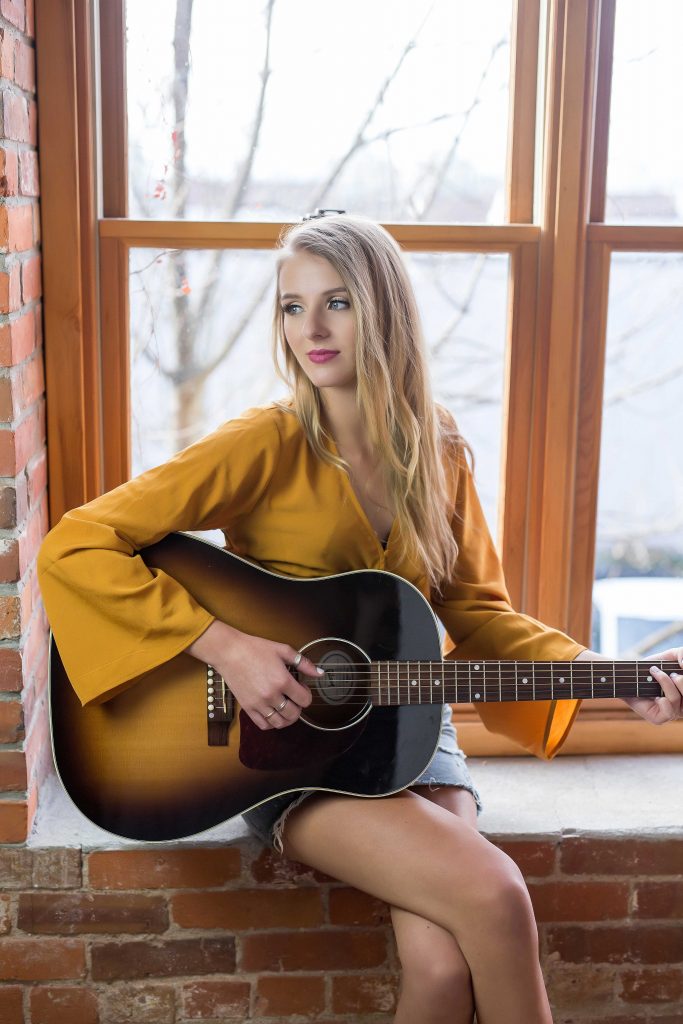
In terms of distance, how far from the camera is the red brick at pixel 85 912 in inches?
81.4

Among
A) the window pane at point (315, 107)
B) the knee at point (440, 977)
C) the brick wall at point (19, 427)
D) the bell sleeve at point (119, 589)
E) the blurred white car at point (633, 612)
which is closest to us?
the knee at point (440, 977)

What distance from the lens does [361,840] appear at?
1790 mm

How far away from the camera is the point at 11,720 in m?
1.98

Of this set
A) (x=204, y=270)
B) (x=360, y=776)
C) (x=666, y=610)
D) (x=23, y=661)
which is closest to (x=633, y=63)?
(x=204, y=270)

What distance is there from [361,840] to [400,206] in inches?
49.9

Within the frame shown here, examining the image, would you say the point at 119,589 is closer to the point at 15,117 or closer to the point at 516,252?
the point at 15,117

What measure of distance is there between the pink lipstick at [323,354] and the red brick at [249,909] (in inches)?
38.6

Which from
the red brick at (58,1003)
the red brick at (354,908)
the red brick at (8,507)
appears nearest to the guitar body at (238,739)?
the red brick at (8,507)

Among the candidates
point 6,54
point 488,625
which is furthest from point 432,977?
point 6,54

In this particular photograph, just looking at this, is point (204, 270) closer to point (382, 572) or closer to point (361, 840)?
point (382, 572)

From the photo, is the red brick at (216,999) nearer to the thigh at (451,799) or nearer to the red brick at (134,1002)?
the red brick at (134,1002)

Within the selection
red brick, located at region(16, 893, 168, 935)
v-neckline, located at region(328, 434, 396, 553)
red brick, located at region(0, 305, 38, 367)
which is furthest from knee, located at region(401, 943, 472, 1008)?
red brick, located at region(0, 305, 38, 367)

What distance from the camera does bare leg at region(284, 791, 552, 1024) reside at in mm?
1698

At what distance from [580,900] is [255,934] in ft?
2.05
